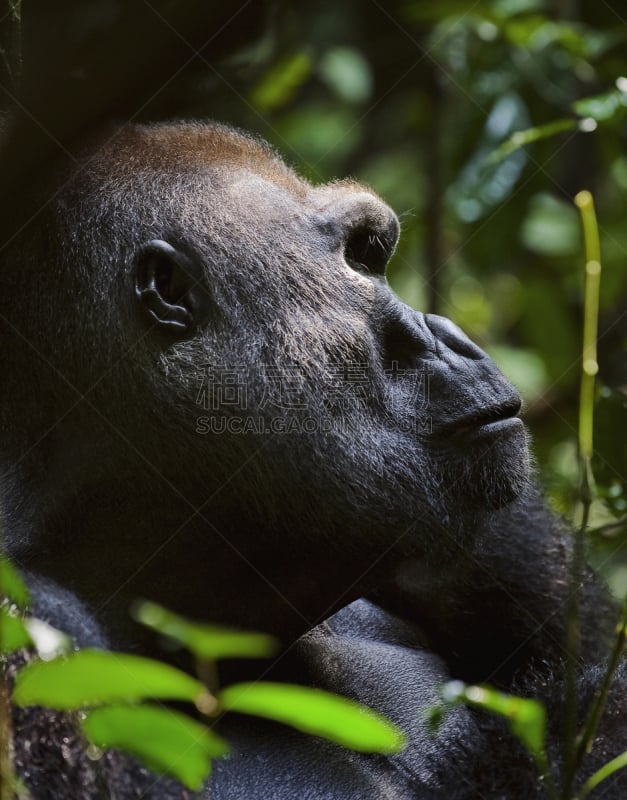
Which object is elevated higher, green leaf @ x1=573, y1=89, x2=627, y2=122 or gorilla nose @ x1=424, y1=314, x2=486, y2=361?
green leaf @ x1=573, y1=89, x2=627, y2=122

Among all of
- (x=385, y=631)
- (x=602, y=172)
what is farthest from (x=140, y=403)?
(x=602, y=172)

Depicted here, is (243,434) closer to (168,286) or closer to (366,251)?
(168,286)

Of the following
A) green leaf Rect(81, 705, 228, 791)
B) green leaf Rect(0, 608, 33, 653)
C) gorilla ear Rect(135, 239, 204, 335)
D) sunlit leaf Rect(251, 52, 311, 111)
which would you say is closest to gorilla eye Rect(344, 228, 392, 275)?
gorilla ear Rect(135, 239, 204, 335)

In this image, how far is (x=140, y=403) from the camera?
8.04 feet

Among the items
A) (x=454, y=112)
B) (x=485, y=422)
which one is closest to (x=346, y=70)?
(x=454, y=112)

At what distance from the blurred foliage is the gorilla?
3.75 ft

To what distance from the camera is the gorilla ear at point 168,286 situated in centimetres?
252

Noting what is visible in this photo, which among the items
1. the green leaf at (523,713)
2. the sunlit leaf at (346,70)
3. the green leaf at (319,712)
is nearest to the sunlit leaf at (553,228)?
Result: the sunlit leaf at (346,70)

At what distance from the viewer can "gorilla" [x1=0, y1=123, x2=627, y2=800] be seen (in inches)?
96.3

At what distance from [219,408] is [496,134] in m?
2.88

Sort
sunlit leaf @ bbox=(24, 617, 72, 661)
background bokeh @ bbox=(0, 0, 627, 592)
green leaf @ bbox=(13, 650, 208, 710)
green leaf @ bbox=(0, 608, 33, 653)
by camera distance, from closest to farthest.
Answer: green leaf @ bbox=(13, 650, 208, 710), green leaf @ bbox=(0, 608, 33, 653), sunlit leaf @ bbox=(24, 617, 72, 661), background bokeh @ bbox=(0, 0, 627, 592)

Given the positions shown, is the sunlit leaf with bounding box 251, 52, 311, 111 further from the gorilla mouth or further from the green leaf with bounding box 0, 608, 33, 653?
the green leaf with bounding box 0, 608, 33, 653

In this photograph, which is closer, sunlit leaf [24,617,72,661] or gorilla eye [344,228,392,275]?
sunlit leaf [24,617,72,661]

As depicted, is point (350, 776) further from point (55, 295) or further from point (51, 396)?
point (55, 295)
